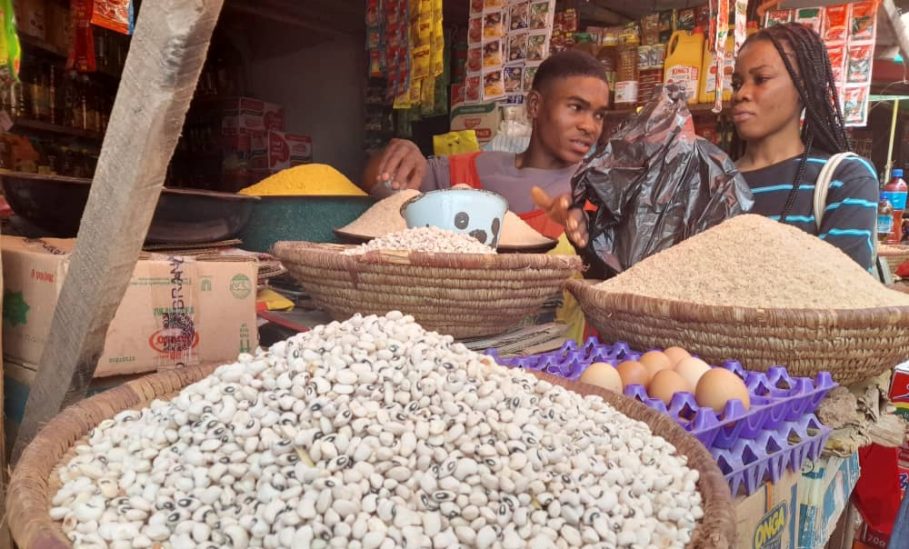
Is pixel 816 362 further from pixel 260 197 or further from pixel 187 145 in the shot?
pixel 187 145

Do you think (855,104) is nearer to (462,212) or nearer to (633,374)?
(462,212)

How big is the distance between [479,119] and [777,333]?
9.22 feet

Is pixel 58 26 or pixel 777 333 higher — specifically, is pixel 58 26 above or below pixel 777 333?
above

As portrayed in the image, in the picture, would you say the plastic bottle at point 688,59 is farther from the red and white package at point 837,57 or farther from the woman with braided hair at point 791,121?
the woman with braided hair at point 791,121

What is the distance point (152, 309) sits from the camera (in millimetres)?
1008

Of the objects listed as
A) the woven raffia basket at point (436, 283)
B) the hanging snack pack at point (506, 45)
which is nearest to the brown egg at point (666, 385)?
the woven raffia basket at point (436, 283)

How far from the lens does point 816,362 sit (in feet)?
3.43

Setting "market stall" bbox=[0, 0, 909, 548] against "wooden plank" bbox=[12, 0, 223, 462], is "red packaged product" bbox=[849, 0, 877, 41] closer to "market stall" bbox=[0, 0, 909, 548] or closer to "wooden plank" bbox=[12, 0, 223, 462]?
"market stall" bbox=[0, 0, 909, 548]

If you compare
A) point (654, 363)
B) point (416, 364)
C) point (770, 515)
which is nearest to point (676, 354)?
point (654, 363)

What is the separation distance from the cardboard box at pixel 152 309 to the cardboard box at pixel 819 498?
1.02 meters

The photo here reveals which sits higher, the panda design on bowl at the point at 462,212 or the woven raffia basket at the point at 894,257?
the panda design on bowl at the point at 462,212

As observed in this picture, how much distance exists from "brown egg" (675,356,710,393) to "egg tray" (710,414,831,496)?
12 cm

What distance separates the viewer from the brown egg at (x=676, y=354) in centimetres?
104

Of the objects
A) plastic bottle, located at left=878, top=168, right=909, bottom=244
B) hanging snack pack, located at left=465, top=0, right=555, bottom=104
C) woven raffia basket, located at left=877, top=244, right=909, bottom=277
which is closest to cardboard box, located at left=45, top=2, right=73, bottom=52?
hanging snack pack, located at left=465, top=0, right=555, bottom=104
